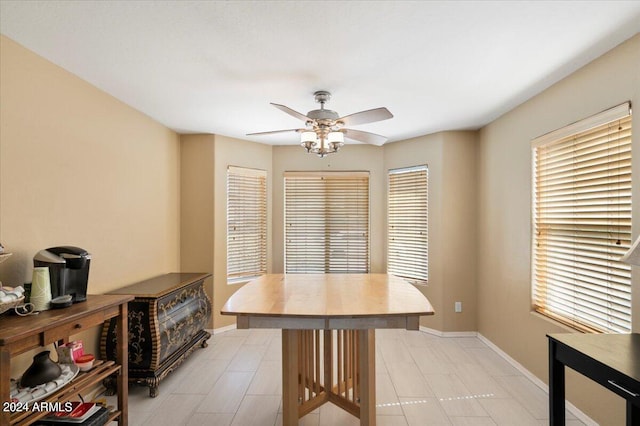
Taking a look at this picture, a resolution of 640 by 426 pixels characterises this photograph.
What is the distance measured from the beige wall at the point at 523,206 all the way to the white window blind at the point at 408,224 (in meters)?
0.65

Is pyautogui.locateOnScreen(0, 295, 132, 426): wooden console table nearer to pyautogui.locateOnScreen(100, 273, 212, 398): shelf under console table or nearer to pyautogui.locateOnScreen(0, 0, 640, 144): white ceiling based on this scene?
pyautogui.locateOnScreen(100, 273, 212, 398): shelf under console table

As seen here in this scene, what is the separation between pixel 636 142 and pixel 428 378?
2352 millimetres

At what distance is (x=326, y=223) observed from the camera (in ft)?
15.7

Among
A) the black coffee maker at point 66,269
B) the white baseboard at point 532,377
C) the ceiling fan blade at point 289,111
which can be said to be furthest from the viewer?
the white baseboard at point 532,377

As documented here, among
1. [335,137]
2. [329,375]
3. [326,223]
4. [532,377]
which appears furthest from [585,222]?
[326,223]

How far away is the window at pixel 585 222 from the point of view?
208 cm

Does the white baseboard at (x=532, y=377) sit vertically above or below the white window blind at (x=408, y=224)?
below

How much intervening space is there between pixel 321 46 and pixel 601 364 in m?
2.18

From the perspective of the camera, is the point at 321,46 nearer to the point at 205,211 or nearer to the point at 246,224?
the point at 205,211

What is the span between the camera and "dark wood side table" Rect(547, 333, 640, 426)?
1.37 meters

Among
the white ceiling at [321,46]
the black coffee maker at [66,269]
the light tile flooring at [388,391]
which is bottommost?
the light tile flooring at [388,391]

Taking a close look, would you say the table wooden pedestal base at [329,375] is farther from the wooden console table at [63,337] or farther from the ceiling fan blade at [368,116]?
the ceiling fan blade at [368,116]

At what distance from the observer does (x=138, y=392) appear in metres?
2.79

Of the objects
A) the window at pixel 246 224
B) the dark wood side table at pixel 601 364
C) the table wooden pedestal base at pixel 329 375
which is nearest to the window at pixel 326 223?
the window at pixel 246 224
